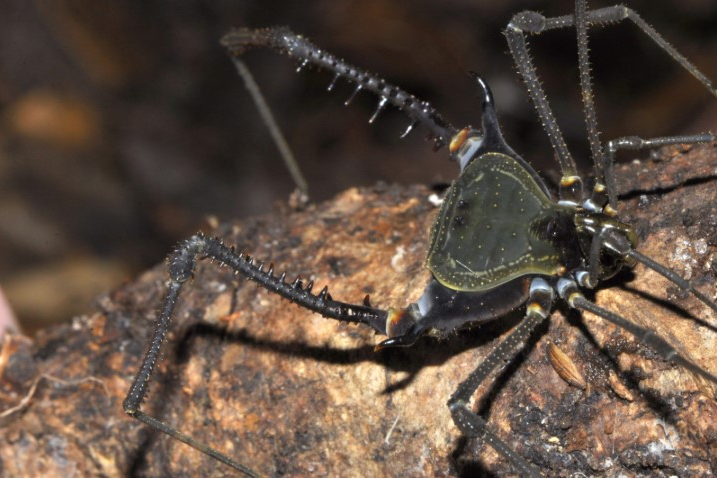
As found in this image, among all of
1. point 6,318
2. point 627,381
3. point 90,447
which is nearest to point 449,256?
point 627,381

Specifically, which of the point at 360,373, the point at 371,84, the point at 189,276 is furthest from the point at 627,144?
the point at 189,276

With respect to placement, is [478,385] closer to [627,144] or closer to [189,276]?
[627,144]

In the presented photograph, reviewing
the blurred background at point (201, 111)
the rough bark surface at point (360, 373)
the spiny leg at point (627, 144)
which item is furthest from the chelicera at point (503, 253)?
the blurred background at point (201, 111)

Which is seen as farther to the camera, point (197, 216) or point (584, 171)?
point (197, 216)

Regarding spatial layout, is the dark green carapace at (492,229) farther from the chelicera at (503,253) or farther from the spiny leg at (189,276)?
the spiny leg at (189,276)

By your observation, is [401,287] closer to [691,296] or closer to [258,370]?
[258,370]

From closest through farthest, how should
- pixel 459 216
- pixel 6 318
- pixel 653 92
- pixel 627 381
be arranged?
1. pixel 627 381
2. pixel 459 216
3. pixel 6 318
4. pixel 653 92

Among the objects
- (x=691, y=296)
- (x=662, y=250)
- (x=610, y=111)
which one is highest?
(x=610, y=111)
